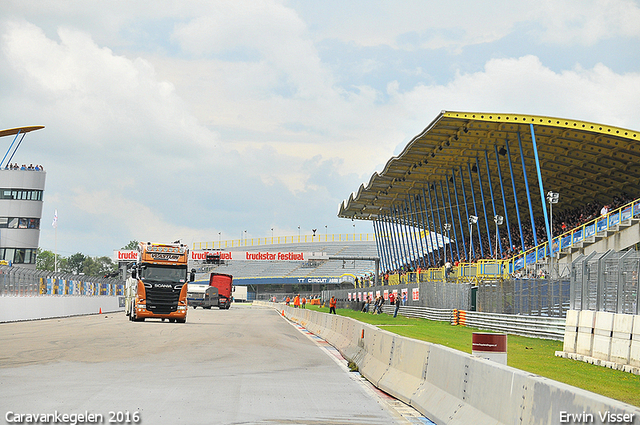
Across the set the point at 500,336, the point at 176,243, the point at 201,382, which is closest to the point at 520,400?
the point at 500,336

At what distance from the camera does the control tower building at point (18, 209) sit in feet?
291

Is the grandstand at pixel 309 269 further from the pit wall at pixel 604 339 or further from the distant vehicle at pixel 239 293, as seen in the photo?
the pit wall at pixel 604 339

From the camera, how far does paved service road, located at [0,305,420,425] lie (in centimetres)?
906

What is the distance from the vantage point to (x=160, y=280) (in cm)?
3472

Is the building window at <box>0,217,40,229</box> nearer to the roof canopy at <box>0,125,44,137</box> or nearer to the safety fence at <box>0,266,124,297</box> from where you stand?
the roof canopy at <box>0,125,44,137</box>

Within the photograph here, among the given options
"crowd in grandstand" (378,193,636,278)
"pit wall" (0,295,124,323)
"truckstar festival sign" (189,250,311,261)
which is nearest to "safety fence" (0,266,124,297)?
"pit wall" (0,295,124,323)

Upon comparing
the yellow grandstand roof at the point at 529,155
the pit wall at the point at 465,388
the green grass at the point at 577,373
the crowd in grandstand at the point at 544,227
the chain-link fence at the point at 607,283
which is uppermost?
the yellow grandstand roof at the point at 529,155

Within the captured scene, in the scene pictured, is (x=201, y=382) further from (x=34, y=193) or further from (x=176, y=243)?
(x=34, y=193)

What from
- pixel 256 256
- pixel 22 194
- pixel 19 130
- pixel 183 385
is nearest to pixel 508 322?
pixel 183 385

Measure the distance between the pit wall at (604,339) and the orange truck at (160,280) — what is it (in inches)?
798

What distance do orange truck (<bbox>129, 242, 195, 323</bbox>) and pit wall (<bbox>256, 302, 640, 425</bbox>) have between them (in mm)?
20655

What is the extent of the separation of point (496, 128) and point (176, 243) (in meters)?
21.5

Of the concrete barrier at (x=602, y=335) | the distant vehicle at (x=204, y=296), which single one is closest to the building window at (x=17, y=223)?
the distant vehicle at (x=204, y=296)

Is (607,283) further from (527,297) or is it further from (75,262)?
(75,262)
